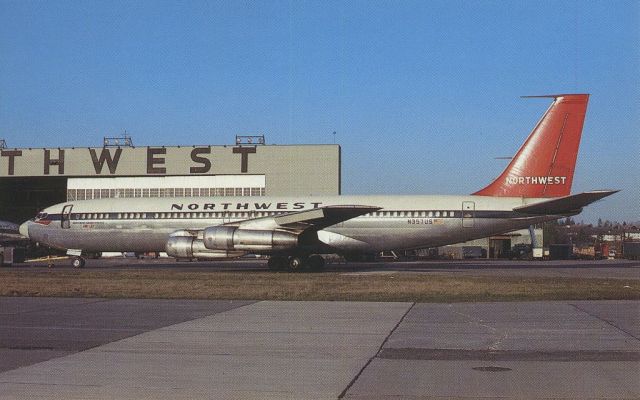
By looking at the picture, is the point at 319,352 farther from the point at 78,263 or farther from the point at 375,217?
the point at 78,263

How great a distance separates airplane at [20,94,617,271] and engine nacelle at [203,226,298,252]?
0.13 ft

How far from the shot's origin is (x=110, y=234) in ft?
104

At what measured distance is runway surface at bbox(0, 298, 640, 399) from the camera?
6.42 meters

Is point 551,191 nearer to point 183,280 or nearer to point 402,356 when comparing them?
point 183,280

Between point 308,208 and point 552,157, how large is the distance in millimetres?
10998

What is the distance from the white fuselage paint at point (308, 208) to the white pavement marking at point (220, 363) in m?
17.1

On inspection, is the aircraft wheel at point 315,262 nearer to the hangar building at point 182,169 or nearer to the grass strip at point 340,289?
the grass strip at point 340,289

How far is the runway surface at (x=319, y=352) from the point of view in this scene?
6422 millimetres

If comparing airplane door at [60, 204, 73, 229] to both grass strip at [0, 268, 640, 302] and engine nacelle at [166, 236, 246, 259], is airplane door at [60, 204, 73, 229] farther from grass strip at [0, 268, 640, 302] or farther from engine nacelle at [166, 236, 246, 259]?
grass strip at [0, 268, 640, 302]

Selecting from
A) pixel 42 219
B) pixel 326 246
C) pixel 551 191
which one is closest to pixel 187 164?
pixel 42 219

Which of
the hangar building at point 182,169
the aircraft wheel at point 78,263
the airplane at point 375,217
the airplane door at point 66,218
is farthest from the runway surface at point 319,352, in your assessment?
the hangar building at point 182,169

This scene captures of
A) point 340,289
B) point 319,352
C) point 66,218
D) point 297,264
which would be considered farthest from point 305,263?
point 319,352

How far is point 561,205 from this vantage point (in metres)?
26.6

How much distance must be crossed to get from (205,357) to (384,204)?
70.8 ft
